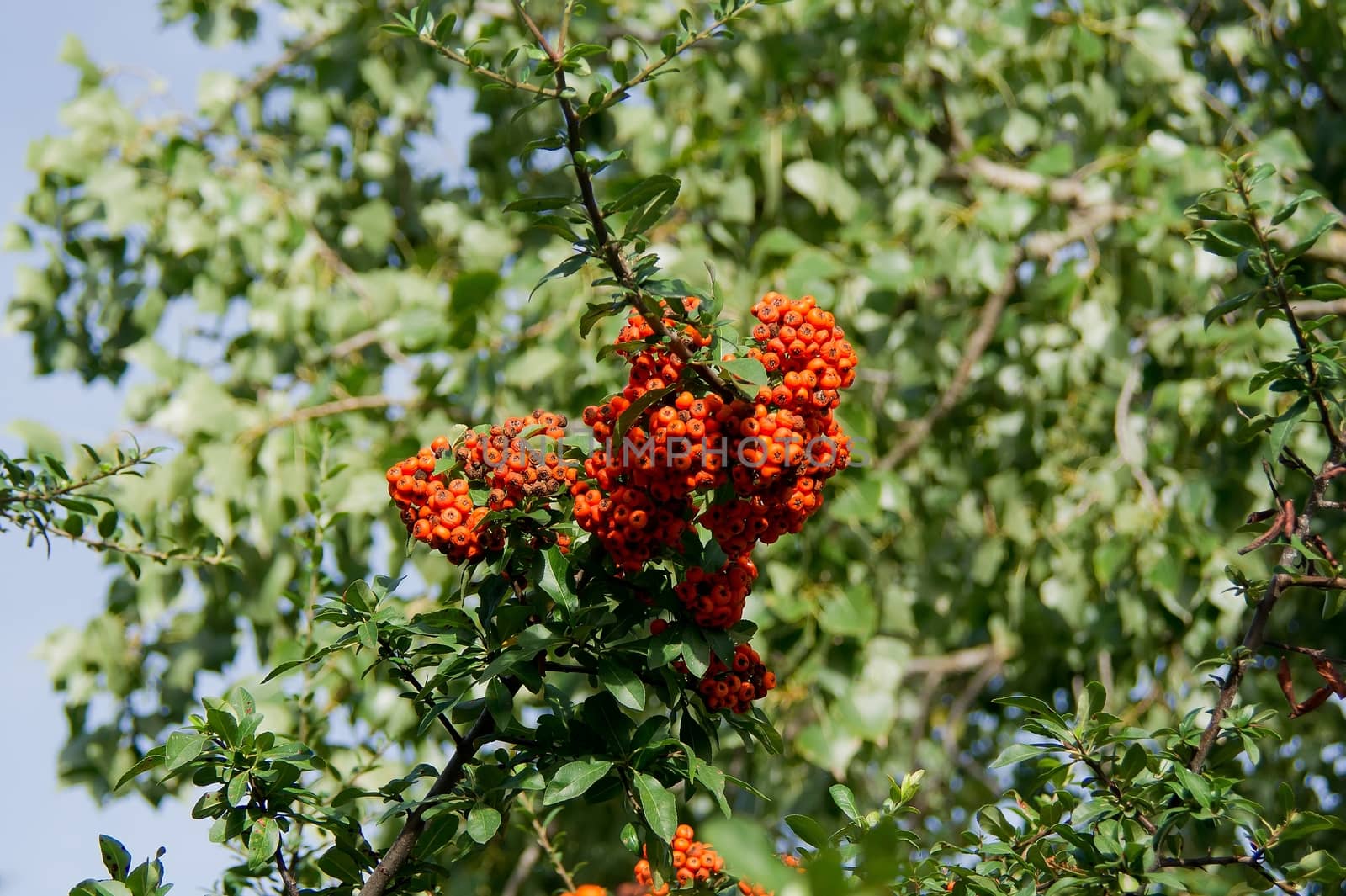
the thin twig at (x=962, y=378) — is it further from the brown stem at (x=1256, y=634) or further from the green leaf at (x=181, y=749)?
the green leaf at (x=181, y=749)

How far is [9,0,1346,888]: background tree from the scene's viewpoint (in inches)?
113

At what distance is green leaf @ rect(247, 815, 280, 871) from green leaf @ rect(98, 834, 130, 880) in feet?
0.36

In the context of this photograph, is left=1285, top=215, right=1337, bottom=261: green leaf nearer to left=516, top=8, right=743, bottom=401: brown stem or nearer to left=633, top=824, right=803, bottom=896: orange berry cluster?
left=516, top=8, right=743, bottom=401: brown stem

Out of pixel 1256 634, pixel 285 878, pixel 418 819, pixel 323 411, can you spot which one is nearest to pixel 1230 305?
pixel 1256 634

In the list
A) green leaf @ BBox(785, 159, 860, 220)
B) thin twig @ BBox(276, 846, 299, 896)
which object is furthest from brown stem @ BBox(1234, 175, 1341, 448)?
green leaf @ BBox(785, 159, 860, 220)

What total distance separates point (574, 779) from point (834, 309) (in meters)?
2.09

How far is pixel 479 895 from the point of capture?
10.7 ft

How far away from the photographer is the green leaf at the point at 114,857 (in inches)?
43.9

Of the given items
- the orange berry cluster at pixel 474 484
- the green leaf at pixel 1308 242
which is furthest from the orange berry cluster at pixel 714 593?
the green leaf at pixel 1308 242

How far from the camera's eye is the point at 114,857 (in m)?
1.12

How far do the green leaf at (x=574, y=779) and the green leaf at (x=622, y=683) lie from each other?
0.20ft

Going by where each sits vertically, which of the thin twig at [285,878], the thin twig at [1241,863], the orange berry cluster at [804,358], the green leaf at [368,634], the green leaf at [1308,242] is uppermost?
the orange berry cluster at [804,358]

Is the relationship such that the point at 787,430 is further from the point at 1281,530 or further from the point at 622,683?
the point at 1281,530

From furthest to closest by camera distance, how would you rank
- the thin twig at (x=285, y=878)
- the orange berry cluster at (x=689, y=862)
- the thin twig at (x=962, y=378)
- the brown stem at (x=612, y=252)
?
the thin twig at (x=962, y=378) < the orange berry cluster at (x=689, y=862) < the thin twig at (x=285, y=878) < the brown stem at (x=612, y=252)
